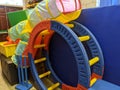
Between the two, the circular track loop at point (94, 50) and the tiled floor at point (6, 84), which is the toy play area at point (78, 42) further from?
the tiled floor at point (6, 84)

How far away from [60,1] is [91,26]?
49cm

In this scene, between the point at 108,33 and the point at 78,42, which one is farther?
the point at 108,33

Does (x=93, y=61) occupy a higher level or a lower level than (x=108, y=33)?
lower

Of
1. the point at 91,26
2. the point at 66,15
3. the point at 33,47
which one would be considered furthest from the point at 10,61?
the point at 91,26

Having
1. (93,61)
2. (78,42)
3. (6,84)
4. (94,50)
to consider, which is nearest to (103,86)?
(93,61)

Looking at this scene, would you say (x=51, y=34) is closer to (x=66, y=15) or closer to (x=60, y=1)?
(x=66, y=15)

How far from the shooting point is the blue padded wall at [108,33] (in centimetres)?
136

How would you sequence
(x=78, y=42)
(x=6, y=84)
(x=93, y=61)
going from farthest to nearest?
(x=6, y=84) < (x=93, y=61) < (x=78, y=42)

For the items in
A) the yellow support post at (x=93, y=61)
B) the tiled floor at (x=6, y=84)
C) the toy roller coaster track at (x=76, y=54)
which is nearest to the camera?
the toy roller coaster track at (x=76, y=54)

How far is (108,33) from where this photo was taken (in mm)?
1432

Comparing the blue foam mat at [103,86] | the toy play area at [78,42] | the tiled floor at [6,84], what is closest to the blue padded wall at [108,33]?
the toy play area at [78,42]

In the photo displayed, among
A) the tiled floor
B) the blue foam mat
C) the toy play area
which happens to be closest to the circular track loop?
the toy play area

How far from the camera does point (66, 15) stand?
58.8 inches

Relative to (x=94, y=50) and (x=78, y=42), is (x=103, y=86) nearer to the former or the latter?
(x=94, y=50)
